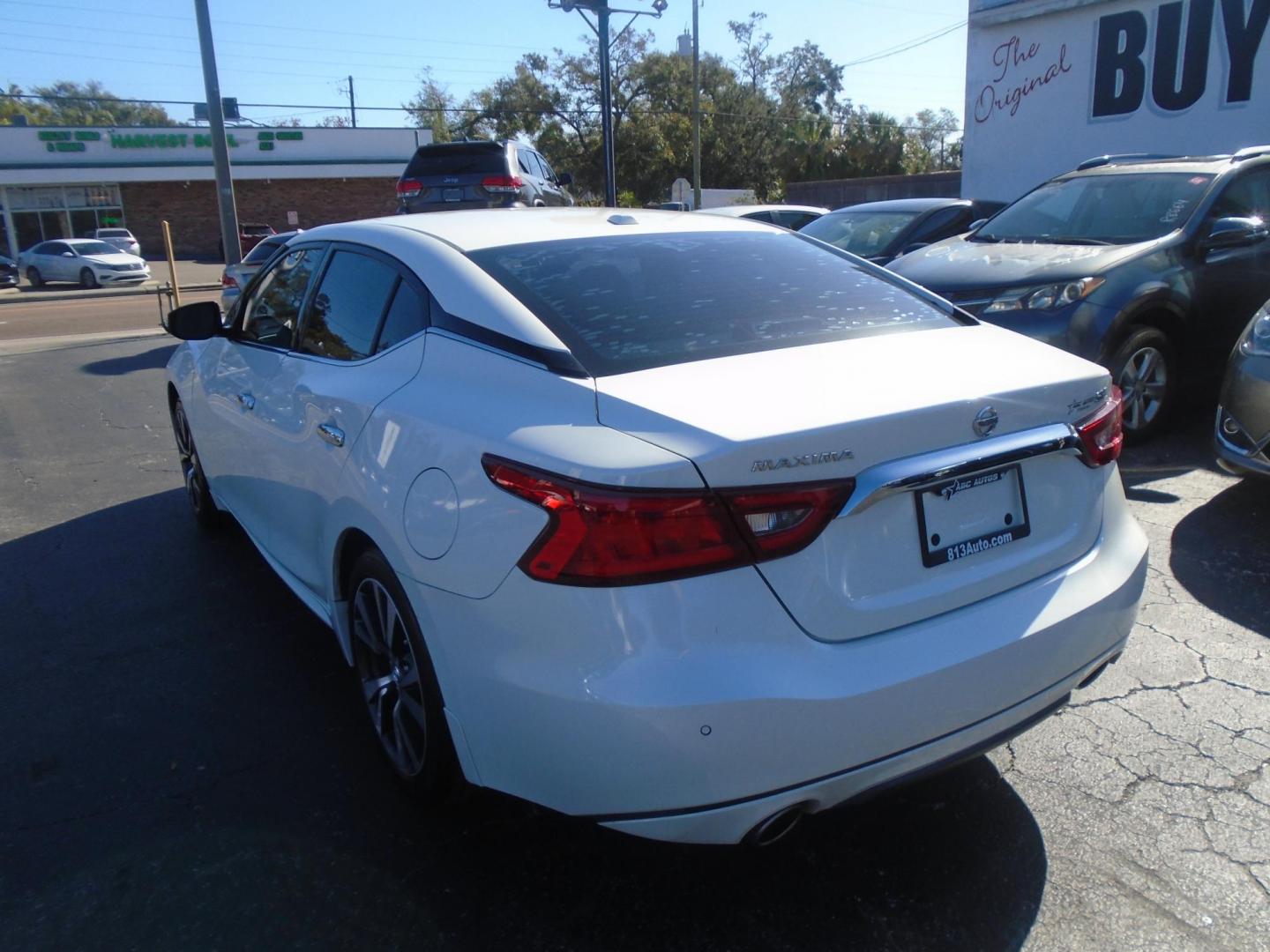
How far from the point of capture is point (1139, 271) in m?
6.28

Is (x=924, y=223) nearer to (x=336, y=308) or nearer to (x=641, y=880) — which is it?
(x=336, y=308)

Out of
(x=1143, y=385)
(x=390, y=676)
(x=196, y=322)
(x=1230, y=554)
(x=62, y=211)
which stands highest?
(x=62, y=211)

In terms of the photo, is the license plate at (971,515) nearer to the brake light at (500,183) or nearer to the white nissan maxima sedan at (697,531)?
the white nissan maxima sedan at (697,531)

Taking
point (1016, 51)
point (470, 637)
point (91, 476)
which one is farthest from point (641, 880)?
point (1016, 51)

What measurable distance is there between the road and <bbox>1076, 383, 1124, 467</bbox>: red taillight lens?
18606 mm

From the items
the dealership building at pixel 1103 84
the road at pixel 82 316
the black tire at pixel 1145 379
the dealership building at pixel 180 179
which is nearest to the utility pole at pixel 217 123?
the road at pixel 82 316

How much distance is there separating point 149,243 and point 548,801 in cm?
5374

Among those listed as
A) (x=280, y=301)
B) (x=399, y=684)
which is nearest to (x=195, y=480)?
(x=280, y=301)

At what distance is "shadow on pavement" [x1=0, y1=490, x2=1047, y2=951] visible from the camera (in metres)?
2.45

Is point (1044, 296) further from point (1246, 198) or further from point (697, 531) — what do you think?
point (697, 531)

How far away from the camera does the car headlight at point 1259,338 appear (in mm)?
4902

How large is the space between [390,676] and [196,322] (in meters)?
2.27

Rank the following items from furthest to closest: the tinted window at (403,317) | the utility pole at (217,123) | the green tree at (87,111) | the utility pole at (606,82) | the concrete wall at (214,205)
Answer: the green tree at (87,111) < the concrete wall at (214,205) < the utility pole at (606,82) < the utility pole at (217,123) < the tinted window at (403,317)

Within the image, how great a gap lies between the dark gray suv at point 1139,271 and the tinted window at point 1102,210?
0.04 feet
